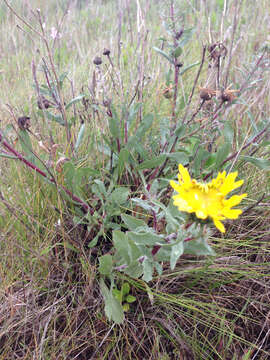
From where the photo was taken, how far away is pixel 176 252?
2.92 feet

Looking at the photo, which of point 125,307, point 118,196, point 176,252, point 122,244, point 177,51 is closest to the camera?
point 176,252

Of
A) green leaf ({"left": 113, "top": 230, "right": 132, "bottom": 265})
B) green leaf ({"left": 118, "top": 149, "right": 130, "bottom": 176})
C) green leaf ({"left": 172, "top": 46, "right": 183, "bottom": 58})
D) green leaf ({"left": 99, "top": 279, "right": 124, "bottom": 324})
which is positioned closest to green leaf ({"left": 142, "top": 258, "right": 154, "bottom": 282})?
green leaf ({"left": 113, "top": 230, "right": 132, "bottom": 265})

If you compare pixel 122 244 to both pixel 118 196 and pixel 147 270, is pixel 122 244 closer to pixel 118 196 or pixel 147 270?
pixel 147 270

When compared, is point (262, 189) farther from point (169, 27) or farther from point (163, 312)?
point (169, 27)

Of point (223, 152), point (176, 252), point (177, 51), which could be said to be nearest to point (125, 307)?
point (176, 252)

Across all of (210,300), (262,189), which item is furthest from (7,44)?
(210,300)

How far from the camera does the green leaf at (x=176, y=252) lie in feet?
2.90

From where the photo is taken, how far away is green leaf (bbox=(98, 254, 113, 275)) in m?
1.16

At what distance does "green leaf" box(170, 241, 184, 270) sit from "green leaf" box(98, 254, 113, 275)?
326mm

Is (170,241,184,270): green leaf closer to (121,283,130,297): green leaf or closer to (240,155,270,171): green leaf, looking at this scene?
(121,283,130,297): green leaf

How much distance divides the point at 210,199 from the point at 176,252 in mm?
171

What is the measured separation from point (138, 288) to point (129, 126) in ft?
2.37

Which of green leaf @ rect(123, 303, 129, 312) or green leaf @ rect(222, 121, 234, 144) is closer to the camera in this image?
green leaf @ rect(123, 303, 129, 312)

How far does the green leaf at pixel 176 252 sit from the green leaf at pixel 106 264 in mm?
326
